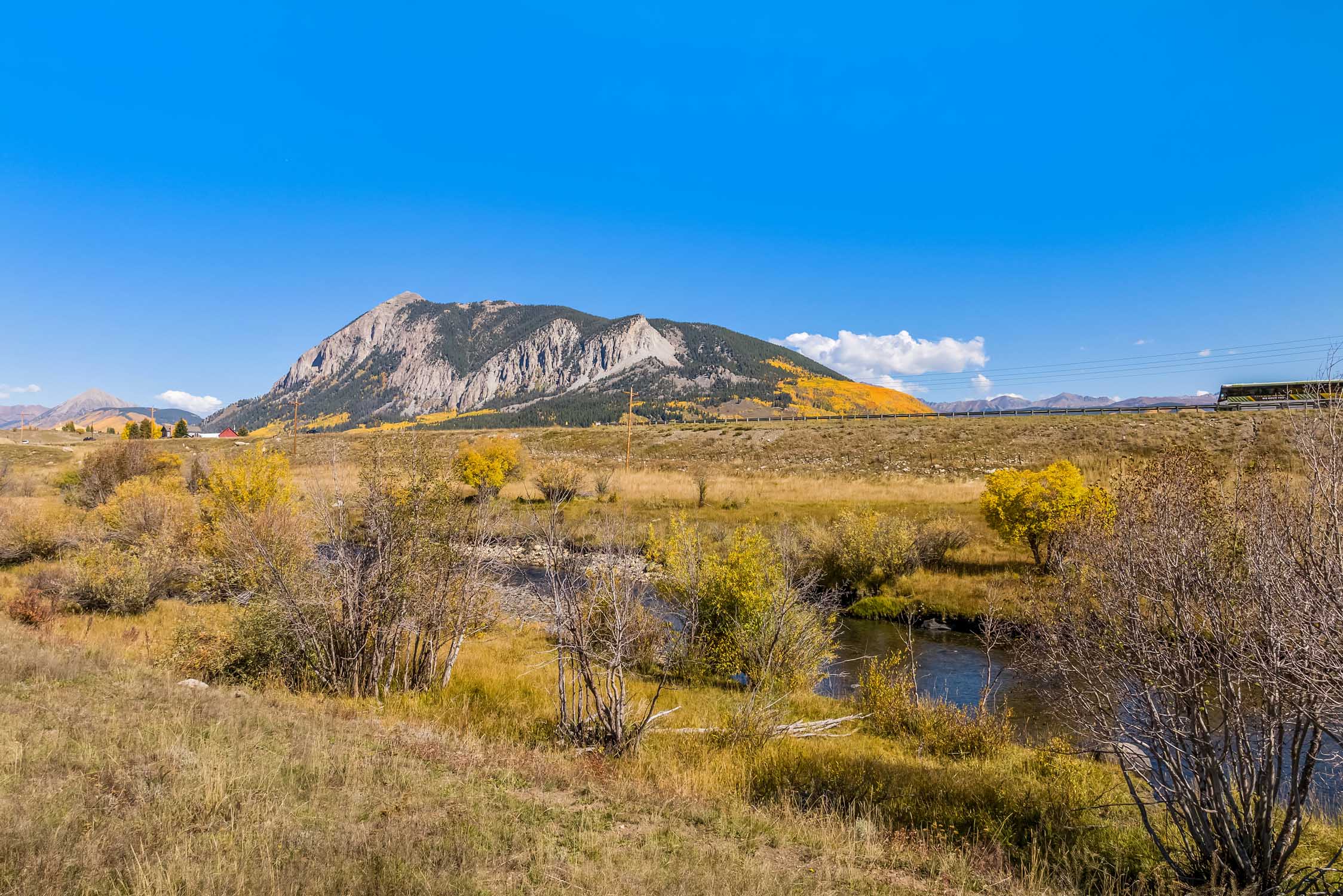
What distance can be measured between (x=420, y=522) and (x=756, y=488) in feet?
119

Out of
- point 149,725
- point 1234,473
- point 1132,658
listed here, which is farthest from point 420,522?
point 1234,473

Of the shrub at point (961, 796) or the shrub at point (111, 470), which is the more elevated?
the shrub at point (111, 470)

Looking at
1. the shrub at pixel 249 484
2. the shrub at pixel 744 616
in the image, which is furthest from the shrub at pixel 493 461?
the shrub at pixel 744 616

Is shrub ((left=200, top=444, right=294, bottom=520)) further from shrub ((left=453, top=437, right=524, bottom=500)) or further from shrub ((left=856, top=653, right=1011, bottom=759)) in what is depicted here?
shrub ((left=856, top=653, right=1011, bottom=759))

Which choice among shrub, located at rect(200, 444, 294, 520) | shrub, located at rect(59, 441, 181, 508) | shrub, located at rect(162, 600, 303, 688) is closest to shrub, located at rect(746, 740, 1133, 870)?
shrub, located at rect(162, 600, 303, 688)

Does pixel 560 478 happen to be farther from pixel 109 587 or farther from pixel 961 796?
pixel 961 796

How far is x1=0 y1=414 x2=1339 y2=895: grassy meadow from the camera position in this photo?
5.17 metres

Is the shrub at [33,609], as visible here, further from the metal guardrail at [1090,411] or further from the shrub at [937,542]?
the metal guardrail at [1090,411]

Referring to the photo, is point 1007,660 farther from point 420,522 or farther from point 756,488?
point 756,488

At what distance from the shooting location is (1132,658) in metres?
6.24

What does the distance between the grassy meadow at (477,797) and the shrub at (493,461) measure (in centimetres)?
2658

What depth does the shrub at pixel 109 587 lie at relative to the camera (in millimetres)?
18953

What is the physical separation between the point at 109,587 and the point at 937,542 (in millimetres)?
30467

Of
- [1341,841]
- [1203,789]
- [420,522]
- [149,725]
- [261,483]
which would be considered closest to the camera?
[1203,789]
